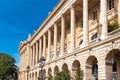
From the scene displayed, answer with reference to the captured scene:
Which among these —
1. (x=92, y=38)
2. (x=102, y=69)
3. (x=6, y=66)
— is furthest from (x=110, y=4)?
(x=6, y=66)

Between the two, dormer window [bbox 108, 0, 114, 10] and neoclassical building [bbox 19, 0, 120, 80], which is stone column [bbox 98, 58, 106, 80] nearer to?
neoclassical building [bbox 19, 0, 120, 80]

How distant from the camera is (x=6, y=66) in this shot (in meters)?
92.4

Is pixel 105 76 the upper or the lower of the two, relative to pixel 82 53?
lower

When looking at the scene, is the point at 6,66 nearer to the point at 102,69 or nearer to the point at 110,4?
the point at 110,4

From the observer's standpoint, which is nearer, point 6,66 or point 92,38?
point 92,38

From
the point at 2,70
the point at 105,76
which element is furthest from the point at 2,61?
the point at 105,76

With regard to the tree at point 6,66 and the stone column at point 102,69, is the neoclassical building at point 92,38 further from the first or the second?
the tree at point 6,66

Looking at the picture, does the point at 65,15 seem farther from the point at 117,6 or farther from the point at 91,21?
the point at 117,6

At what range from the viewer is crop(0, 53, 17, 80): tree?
3607 inches

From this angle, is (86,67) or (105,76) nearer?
(105,76)

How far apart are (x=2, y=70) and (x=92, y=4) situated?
195ft

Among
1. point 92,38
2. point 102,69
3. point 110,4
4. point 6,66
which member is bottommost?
point 102,69

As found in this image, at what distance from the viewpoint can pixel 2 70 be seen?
9112 cm

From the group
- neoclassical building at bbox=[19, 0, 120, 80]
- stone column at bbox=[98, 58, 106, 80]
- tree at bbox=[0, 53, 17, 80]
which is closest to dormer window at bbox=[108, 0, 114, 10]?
neoclassical building at bbox=[19, 0, 120, 80]
